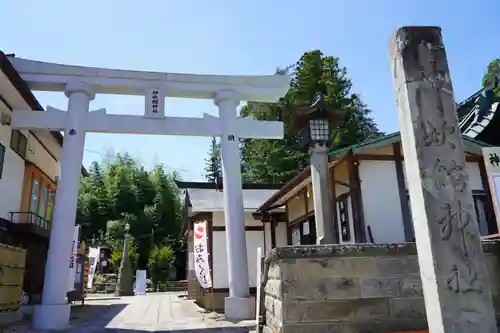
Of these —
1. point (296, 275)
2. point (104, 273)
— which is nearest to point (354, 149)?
point (296, 275)

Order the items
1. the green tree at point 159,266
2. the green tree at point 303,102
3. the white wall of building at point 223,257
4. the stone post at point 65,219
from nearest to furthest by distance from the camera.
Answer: the stone post at point 65,219
the white wall of building at point 223,257
the green tree at point 303,102
the green tree at point 159,266

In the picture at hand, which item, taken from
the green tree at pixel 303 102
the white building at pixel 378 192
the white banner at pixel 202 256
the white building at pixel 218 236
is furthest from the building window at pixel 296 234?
the green tree at pixel 303 102

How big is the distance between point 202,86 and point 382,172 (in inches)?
211

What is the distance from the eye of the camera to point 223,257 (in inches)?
523

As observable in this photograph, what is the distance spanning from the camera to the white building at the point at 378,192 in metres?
9.09

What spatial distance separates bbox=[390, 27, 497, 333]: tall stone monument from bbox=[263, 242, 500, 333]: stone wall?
4.31 ft

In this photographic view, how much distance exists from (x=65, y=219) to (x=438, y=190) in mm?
8181

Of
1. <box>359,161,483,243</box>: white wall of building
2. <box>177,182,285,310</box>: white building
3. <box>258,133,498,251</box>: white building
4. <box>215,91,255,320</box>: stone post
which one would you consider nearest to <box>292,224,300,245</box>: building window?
<box>177,182,285,310</box>: white building

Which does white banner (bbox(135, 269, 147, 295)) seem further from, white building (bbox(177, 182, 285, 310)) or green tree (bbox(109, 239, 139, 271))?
white building (bbox(177, 182, 285, 310))

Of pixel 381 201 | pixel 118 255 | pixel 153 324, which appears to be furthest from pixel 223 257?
pixel 118 255

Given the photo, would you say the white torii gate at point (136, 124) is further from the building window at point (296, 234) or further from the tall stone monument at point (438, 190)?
the tall stone monument at point (438, 190)

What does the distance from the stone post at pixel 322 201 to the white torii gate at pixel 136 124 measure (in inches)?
130

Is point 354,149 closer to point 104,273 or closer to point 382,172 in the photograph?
point 382,172

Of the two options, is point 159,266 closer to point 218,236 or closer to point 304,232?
point 218,236
